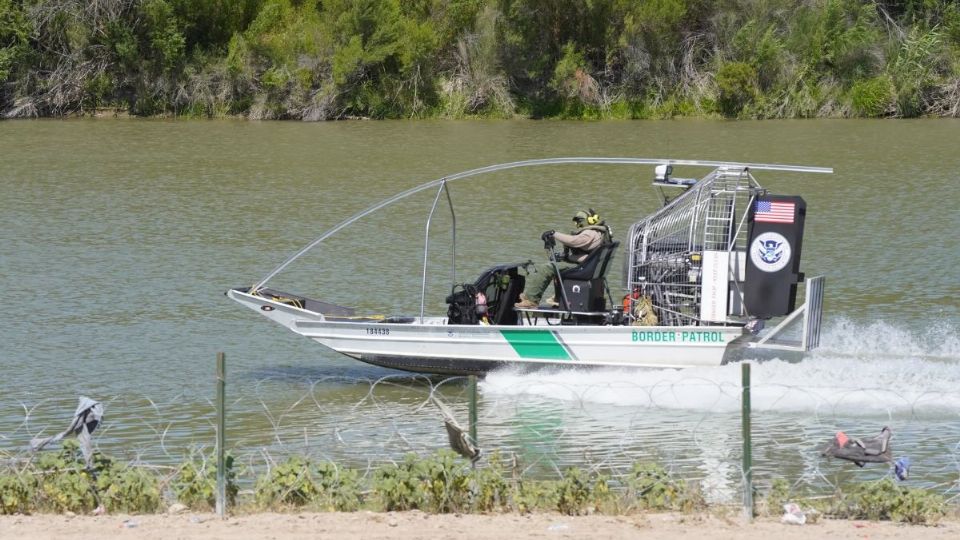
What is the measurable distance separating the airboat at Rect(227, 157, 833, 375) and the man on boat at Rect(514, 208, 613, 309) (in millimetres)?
99

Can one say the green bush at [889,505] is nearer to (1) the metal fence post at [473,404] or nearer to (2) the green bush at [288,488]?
(1) the metal fence post at [473,404]

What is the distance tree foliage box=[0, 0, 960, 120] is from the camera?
1783 inches

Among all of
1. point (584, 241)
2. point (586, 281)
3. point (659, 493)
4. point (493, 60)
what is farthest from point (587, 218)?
point (493, 60)

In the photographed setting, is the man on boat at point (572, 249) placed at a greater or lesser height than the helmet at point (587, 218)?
lesser

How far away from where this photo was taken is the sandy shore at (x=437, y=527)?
835 centimetres

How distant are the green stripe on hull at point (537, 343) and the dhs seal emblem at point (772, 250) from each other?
7.10 ft

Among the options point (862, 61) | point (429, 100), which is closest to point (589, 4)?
point (429, 100)

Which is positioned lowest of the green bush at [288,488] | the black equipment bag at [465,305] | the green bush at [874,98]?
the green bush at [288,488]

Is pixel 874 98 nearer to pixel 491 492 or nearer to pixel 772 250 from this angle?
pixel 772 250

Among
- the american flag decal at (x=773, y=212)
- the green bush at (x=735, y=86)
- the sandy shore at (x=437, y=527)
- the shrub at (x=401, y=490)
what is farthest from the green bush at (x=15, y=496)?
the green bush at (x=735, y=86)

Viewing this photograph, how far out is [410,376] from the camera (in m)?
15.2

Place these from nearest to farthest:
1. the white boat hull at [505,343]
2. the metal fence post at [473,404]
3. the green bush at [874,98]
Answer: the metal fence post at [473,404] < the white boat hull at [505,343] < the green bush at [874,98]

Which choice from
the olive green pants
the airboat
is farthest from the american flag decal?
the olive green pants

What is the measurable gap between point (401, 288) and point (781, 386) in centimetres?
795
